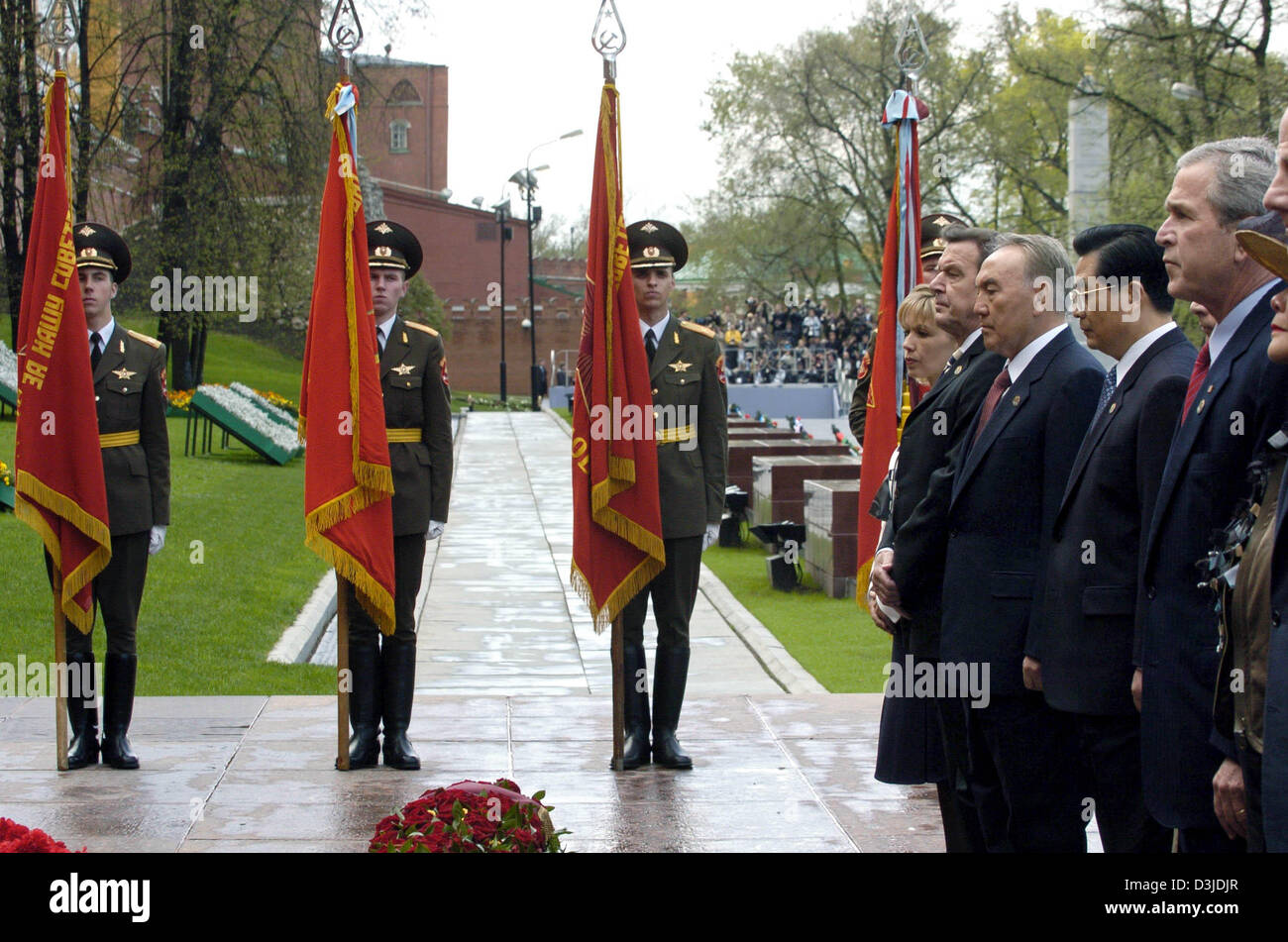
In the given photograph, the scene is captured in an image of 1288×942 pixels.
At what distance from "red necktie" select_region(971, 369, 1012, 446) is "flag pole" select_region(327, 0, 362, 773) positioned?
3249 millimetres

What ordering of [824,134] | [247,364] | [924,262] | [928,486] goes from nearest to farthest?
[928,486] → [924,262] → [824,134] → [247,364]

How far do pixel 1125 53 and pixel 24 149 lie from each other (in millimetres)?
20446

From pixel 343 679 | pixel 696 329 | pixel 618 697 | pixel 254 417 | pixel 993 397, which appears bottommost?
pixel 618 697

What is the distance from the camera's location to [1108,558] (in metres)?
4.10

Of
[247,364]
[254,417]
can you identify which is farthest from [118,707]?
[247,364]

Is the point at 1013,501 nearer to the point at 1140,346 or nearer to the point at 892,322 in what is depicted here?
the point at 1140,346

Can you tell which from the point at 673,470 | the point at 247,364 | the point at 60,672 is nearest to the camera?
the point at 60,672

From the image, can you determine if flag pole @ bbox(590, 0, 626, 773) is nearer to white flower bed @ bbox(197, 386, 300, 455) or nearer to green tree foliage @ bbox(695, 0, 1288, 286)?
white flower bed @ bbox(197, 386, 300, 455)

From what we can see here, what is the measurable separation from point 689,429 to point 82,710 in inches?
123

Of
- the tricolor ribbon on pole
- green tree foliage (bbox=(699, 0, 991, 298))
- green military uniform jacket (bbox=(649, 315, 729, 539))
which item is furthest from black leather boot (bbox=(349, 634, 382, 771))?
green tree foliage (bbox=(699, 0, 991, 298))

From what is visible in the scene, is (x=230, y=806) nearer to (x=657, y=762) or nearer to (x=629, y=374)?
(x=657, y=762)

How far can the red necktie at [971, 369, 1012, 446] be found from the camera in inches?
186

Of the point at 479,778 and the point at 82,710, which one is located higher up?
the point at 82,710

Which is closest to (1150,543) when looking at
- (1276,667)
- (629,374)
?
(1276,667)
